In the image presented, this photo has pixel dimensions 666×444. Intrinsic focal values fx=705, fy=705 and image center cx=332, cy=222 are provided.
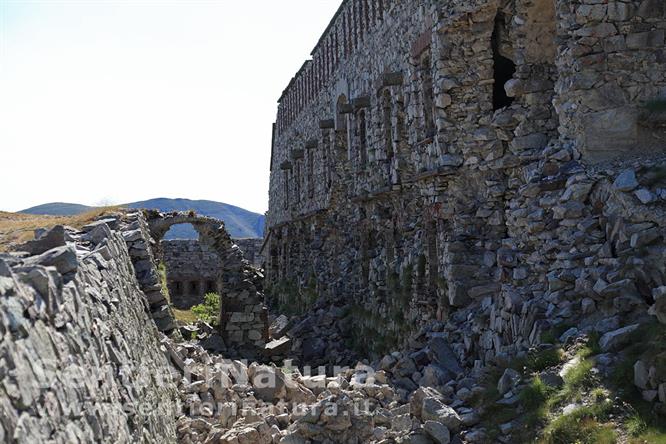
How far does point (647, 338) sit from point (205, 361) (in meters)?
7.85

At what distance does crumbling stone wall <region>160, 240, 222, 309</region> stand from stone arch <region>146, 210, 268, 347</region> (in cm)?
1934

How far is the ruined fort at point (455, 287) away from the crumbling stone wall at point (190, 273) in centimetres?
1973

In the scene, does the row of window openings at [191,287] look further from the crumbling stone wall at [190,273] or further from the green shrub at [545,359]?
the green shrub at [545,359]

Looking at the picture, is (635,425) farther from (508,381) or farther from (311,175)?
(311,175)

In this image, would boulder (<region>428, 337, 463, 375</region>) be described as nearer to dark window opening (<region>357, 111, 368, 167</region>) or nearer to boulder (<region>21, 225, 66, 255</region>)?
boulder (<region>21, 225, 66, 255</region>)

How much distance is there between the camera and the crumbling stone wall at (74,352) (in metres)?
4.23

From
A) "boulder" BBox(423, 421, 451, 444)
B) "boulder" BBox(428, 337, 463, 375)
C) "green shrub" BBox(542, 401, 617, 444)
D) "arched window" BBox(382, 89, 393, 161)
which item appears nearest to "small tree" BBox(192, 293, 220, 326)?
"arched window" BBox(382, 89, 393, 161)

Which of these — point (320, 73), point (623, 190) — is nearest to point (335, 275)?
point (320, 73)

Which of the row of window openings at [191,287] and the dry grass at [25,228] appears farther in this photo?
the row of window openings at [191,287]

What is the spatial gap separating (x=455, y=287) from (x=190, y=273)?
27.7m

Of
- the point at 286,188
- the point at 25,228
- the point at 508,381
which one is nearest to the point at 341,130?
the point at 286,188

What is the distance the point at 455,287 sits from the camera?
12703 millimetres

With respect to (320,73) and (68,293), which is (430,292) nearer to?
(68,293)

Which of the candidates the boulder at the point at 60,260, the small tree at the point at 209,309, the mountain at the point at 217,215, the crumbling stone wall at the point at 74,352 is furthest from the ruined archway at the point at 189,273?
the boulder at the point at 60,260
